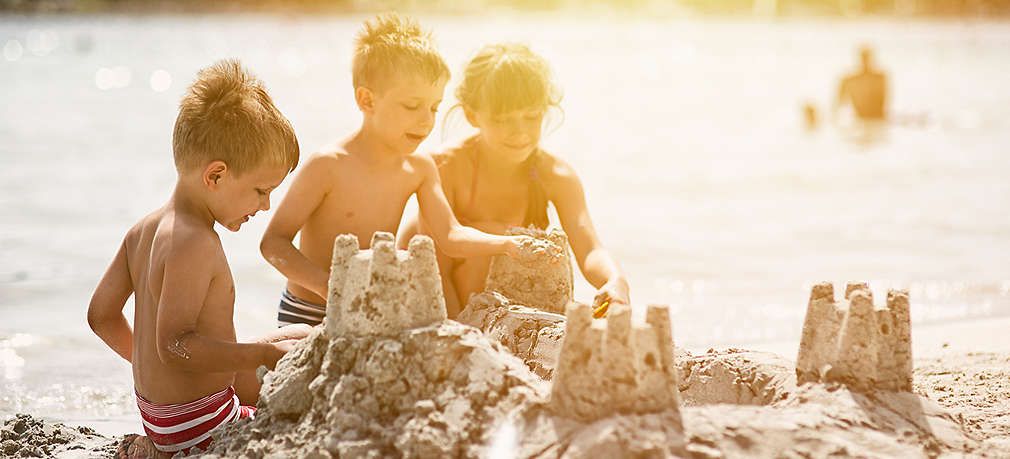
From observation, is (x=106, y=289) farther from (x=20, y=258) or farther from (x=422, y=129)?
(x=20, y=258)

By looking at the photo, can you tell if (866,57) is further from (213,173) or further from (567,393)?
(567,393)

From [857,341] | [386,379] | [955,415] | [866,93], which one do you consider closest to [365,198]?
[386,379]

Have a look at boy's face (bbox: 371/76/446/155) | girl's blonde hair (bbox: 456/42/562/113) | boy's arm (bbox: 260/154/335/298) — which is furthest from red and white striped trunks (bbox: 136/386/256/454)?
girl's blonde hair (bbox: 456/42/562/113)

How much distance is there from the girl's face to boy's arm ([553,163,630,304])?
0.77ft

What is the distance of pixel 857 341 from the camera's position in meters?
2.64

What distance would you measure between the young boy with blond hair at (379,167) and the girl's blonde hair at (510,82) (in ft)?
0.79

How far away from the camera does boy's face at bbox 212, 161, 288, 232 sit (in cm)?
300

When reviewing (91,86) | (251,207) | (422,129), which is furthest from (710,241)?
(91,86)

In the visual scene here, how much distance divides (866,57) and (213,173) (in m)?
15.1

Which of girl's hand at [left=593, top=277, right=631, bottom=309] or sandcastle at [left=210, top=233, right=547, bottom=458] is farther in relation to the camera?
girl's hand at [left=593, top=277, right=631, bottom=309]

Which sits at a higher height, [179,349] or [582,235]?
[582,235]

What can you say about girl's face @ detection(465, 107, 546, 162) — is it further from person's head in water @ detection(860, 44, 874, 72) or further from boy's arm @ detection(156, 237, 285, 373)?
person's head in water @ detection(860, 44, 874, 72)

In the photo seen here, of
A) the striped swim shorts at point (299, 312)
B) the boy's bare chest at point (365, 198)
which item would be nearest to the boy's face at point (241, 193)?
the boy's bare chest at point (365, 198)

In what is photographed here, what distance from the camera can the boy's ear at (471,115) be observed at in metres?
4.24
